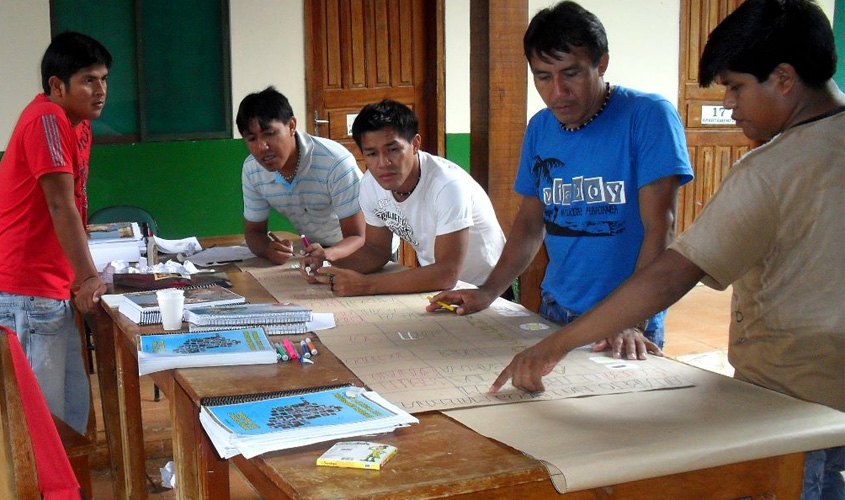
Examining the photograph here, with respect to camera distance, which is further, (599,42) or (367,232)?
(367,232)

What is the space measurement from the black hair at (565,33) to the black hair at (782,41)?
61 cm

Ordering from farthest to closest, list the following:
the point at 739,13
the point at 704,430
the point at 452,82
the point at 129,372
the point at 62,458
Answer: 1. the point at 452,82
2. the point at 129,372
3. the point at 62,458
4. the point at 739,13
5. the point at 704,430

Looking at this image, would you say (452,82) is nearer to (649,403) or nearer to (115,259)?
(115,259)

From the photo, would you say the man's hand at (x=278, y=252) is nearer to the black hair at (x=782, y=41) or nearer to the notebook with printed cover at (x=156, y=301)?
the notebook with printed cover at (x=156, y=301)

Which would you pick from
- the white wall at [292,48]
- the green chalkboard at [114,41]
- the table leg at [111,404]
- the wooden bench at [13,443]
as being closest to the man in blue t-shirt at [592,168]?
the wooden bench at [13,443]

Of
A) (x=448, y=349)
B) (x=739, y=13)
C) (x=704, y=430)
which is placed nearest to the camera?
(x=704, y=430)

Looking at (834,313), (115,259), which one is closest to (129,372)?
(115,259)

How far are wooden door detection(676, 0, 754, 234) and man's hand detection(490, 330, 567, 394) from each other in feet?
19.1

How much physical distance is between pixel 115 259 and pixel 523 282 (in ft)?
5.30

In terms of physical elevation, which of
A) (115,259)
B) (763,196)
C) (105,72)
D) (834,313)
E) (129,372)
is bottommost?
(129,372)

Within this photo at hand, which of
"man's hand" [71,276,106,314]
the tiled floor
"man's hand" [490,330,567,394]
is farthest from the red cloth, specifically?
the tiled floor

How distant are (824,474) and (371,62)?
5.26 meters

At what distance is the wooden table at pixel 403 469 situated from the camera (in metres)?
1.27

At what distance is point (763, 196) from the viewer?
154cm
